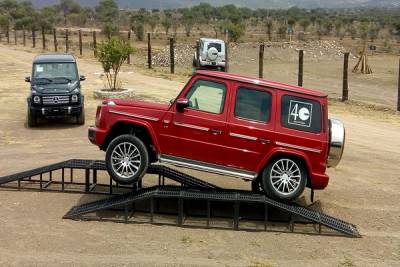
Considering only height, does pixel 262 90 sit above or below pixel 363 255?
above

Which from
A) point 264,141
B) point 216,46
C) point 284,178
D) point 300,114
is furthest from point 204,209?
point 216,46

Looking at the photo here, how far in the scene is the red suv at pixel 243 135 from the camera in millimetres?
8625

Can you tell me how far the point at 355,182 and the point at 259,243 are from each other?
4.15 m

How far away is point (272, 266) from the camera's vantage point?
7262 millimetres

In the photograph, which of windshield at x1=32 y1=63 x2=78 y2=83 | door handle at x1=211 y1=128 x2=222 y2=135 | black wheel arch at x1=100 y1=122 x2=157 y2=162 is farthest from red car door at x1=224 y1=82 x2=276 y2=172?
windshield at x1=32 y1=63 x2=78 y2=83

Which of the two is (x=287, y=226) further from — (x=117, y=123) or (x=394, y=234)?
(x=117, y=123)

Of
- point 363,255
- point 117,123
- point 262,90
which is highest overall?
point 262,90

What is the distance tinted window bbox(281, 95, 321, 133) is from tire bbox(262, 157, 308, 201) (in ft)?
1.79

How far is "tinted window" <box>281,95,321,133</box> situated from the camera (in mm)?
8688

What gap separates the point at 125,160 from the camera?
28.9ft

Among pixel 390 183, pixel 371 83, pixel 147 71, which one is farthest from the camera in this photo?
pixel 371 83

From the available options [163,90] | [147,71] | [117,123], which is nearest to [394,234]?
[117,123]

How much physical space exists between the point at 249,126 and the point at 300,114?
32.8 inches

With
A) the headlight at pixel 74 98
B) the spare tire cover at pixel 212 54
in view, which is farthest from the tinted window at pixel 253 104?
the spare tire cover at pixel 212 54
